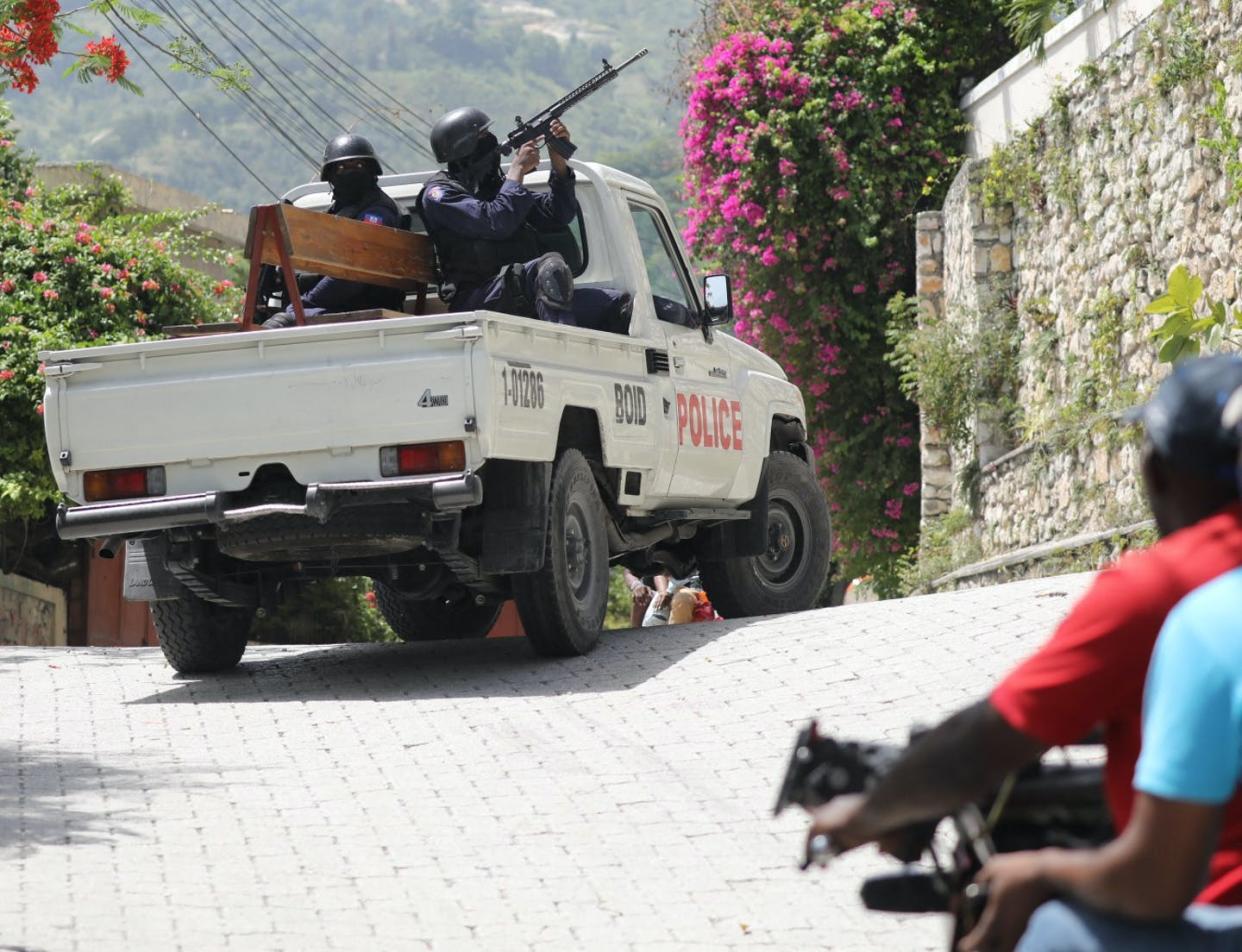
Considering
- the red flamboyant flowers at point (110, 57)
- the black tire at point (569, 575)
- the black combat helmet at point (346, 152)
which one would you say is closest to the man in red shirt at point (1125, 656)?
the black tire at point (569, 575)

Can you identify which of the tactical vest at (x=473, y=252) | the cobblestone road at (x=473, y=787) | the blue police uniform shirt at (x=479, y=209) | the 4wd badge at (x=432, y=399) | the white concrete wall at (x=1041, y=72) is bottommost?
the cobblestone road at (x=473, y=787)

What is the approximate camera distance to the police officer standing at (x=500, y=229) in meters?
10.1

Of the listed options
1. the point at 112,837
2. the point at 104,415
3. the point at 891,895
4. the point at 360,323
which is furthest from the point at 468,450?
the point at 891,895

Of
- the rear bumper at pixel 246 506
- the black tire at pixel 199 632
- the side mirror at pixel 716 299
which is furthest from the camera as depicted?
the side mirror at pixel 716 299

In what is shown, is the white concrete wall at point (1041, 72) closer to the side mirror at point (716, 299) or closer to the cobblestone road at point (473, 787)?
the side mirror at point (716, 299)

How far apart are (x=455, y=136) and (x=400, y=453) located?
2038 mm

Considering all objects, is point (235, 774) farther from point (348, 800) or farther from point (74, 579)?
point (74, 579)

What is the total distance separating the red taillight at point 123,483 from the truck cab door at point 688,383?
2746 mm

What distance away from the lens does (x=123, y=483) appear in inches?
376

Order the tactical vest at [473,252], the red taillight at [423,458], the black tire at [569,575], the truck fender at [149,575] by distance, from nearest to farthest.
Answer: the red taillight at [423,458]
the black tire at [569,575]
the truck fender at [149,575]
the tactical vest at [473,252]

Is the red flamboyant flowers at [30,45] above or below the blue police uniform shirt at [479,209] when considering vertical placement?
above

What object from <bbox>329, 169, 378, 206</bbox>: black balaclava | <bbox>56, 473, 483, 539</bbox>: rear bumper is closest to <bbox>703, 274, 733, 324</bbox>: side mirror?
<bbox>329, 169, 378, 206</bbox>: black balaclava

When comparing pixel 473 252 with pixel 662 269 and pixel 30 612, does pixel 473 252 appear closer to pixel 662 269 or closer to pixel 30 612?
pixel 662 269

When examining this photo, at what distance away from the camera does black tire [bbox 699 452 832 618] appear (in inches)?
486
